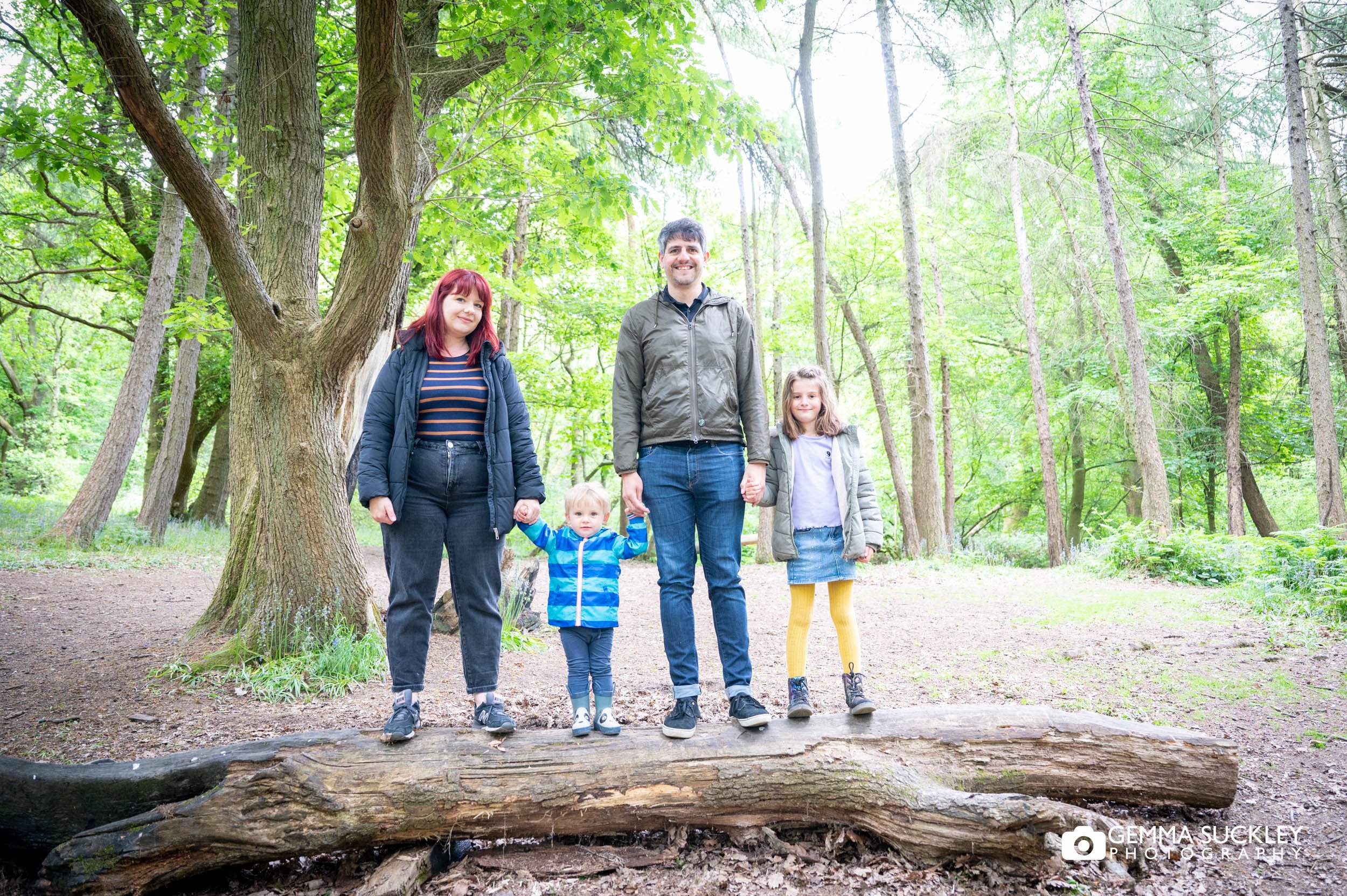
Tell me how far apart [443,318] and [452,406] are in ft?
1.39

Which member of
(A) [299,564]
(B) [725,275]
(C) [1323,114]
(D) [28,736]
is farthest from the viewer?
(B) [725,275]

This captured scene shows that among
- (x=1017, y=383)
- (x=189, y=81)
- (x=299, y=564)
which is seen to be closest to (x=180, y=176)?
(x=299, y=564)

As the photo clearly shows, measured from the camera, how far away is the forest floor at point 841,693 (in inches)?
110

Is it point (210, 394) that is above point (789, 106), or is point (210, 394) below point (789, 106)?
below

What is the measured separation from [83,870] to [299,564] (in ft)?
8.45

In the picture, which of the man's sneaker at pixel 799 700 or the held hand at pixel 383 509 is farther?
the man's sneaker at pixel 799 700

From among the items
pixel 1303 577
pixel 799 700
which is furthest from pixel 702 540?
pixel 1303 577

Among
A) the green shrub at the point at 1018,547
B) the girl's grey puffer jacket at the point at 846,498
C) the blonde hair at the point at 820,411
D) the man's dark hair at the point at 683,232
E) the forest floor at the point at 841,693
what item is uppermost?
the man's dark hair at the point at 683,232

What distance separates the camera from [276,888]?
2785 millimetres

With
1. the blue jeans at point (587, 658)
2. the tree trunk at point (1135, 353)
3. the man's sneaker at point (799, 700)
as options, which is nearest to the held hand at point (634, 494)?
the blue jeans at point (587, 658)

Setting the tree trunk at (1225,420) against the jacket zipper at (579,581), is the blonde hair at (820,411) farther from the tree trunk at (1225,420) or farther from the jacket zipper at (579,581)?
the tree trunk at (1225,420)

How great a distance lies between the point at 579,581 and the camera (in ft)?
10.6

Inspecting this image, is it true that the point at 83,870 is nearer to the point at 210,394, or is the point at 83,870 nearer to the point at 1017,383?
the point at 210,394

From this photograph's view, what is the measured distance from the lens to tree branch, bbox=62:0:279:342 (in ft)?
12.4
